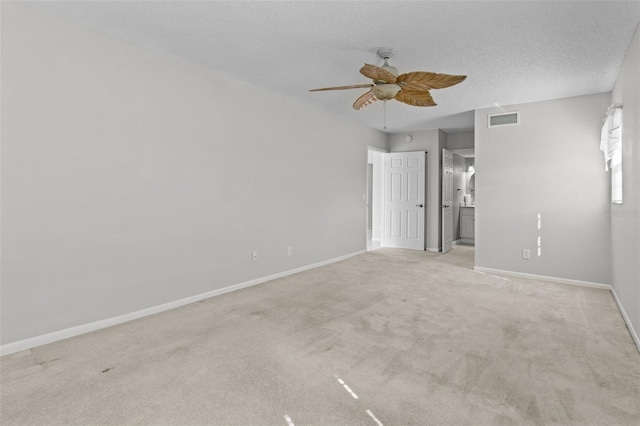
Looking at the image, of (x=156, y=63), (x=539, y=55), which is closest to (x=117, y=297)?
(x=156, y=63)

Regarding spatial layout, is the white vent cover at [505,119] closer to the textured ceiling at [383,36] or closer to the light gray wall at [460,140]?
the textured ceiling at [383,36]

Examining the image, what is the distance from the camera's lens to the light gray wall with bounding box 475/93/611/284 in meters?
4.41

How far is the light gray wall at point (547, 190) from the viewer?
4414mm

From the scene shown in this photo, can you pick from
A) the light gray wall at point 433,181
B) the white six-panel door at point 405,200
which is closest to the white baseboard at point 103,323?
the white six-panel door at point 405,200

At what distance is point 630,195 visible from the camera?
298cm

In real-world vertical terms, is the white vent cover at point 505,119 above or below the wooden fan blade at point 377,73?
above

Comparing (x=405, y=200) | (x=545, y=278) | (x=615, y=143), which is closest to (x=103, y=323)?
(x=615, y=143)

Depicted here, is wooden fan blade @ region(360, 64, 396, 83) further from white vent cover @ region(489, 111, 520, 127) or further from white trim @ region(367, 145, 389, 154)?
white trim @ region(367, 145, 389, 154)

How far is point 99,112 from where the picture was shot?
2902mm

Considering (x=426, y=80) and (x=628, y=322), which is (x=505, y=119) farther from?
(x=628, y=322)

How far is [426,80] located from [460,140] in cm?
507

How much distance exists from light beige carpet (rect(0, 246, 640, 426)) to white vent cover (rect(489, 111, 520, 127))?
8.38ft

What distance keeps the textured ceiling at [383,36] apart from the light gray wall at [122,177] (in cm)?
30

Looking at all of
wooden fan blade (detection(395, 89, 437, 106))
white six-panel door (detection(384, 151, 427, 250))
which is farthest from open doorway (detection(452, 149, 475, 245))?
wooden fan blade (detection(395, 89, 437, 106))
